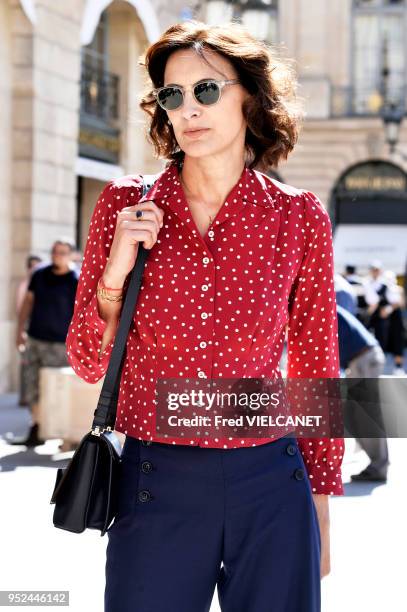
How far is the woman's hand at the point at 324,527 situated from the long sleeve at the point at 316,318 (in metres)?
0.05

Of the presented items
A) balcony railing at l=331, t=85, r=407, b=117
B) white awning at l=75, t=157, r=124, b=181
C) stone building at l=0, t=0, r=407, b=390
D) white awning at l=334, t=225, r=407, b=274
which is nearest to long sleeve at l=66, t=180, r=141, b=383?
stone building at l=0, t=0, r=407, b=390

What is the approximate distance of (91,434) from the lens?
241 centimetres

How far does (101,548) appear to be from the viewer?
638 cm

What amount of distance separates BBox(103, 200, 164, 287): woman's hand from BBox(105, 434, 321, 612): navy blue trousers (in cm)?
36

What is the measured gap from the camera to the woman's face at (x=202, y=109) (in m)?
2.53

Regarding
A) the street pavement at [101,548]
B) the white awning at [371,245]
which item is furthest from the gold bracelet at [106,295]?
the white awning at [371,245]

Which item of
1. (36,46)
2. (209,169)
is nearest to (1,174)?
(36,46)

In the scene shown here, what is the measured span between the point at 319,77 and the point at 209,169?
3196 centimetres

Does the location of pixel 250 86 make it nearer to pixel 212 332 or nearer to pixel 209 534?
pixel 212 332

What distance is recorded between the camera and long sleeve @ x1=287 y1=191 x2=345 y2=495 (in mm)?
2617

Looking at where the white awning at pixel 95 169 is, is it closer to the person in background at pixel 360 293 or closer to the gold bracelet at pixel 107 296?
the person in background at pixel 360 293

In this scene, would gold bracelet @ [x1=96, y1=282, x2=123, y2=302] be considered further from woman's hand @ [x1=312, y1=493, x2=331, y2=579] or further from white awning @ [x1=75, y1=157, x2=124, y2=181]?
white awning @ [x1=75, y1=157, x2=124, y2=181]

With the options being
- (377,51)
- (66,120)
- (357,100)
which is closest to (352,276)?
(66,120)

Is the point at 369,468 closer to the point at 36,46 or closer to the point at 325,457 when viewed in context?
the point at 325,457
